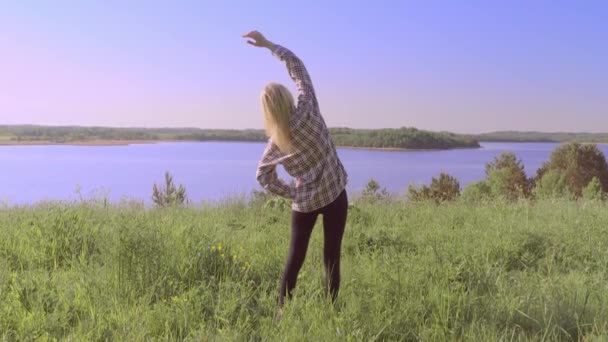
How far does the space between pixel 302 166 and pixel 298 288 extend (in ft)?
3.17

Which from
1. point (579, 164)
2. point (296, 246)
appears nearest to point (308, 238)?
point (296, 246)

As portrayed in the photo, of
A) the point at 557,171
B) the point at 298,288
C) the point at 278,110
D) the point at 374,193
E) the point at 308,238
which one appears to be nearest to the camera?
the point at 278,110

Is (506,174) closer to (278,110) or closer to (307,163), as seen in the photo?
(307,163)

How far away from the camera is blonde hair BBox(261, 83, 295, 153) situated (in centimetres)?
376

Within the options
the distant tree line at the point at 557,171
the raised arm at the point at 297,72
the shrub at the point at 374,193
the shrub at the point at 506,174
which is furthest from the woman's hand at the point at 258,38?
the distant tree line at the point at 557,171

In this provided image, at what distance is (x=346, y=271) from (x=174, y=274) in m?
1.51

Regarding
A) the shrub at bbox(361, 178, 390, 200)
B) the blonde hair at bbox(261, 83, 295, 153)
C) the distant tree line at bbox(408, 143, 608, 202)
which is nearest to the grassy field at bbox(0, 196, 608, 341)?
the blonde hair at bbox(261, 83, 295, 153)

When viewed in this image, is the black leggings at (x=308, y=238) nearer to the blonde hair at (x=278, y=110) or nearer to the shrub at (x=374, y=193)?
the blonde hair at (x=278, y=110)

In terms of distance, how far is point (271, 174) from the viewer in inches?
160

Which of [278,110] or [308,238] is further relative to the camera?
[308,238]

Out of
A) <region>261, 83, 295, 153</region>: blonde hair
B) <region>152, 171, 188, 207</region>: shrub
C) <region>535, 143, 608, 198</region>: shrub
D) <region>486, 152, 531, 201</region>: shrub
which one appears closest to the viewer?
<region>261, 83, 295, 153</region>: blonde hair

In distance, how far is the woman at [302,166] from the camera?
3805 millimetres

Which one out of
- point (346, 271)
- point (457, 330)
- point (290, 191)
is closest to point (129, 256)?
point (290, 191)

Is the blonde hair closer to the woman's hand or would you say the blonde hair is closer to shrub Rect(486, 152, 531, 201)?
the woman's hand
